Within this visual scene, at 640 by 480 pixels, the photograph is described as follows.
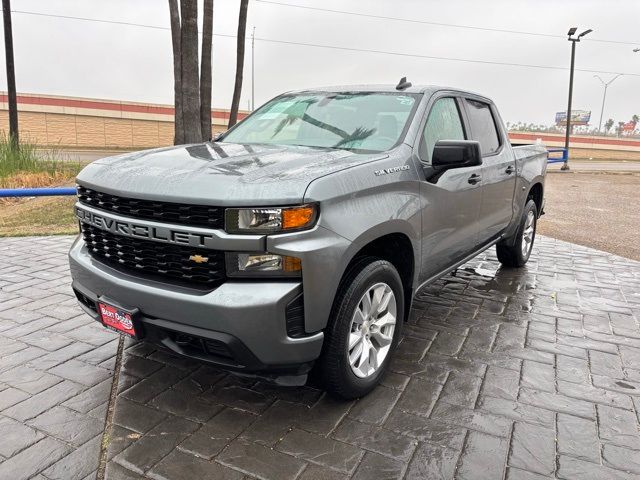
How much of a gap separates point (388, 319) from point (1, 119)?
133 ft

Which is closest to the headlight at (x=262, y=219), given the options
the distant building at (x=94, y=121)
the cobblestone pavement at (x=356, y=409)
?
the cobblestone pavement at (x=356, y=409)

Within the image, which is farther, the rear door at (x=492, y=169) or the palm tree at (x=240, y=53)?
the palm tree at (x=240, y=53)

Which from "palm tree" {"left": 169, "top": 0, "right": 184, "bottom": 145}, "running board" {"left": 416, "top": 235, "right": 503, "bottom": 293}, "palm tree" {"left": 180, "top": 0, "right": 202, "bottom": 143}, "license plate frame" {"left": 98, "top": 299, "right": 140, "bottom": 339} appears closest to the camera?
"license plate frame" {"left": 98, "top": 299, "right": 140, "bottom": 339}

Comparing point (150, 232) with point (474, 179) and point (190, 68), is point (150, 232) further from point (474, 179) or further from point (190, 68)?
point (190, 68)

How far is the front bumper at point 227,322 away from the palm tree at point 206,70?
904 cm

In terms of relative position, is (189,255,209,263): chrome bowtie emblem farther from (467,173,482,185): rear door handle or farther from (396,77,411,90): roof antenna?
(467,173,482,185): rear door handle

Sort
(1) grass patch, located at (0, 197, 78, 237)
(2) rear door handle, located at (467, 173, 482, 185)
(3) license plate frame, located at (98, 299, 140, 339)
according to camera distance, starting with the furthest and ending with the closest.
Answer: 1. (1) grass patch, located at (0, 197, 78, 237)
2. (2) rear door handle, located at (467, 173, 482, 185)
3. (3) license plate frame, located at (98, 299, 140, 339)

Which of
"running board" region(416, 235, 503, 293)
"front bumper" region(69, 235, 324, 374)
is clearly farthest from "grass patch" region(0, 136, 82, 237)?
"running board" region(416, 235, 503, 293)

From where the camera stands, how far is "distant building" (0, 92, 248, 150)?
35.6 metres

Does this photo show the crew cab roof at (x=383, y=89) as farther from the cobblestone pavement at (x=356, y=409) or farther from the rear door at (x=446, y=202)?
the cobblestone pavement at (x=356, y=409)

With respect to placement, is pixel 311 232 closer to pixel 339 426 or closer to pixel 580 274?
pixel 339 426

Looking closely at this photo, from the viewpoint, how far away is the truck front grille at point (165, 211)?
247 cm

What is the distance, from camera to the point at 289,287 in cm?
243

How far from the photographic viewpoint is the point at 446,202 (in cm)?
371
